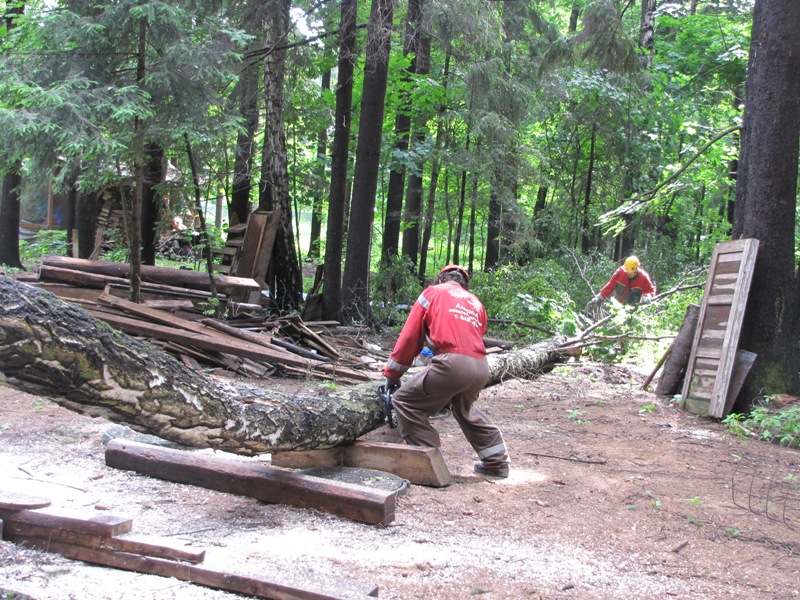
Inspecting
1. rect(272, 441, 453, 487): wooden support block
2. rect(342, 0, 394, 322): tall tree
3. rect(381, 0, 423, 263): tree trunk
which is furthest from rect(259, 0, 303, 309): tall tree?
rect(272, 441, 453, 487): wooden support block

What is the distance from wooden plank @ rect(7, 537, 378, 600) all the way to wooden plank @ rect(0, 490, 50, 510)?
209 mm

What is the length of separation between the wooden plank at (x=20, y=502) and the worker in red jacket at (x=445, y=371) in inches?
111

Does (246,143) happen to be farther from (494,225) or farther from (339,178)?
(494,225)

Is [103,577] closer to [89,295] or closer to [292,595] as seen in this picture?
[292,595]

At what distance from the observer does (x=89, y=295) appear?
9.59m

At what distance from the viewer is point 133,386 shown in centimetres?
358

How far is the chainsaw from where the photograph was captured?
5914 millimetres

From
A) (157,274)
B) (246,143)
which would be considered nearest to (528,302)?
(246,143)

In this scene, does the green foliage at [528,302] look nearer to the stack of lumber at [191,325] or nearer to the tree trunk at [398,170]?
the tree trunk at [398,170]

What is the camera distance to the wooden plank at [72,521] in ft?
11.1

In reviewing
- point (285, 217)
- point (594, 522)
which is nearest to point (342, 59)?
point (285, 217)

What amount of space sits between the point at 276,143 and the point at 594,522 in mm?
10596

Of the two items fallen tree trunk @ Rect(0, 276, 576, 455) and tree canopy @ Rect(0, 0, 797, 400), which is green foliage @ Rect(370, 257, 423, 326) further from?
fallen tree trunk @ Rect(0, 276, 576, 455)

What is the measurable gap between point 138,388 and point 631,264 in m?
10.2
